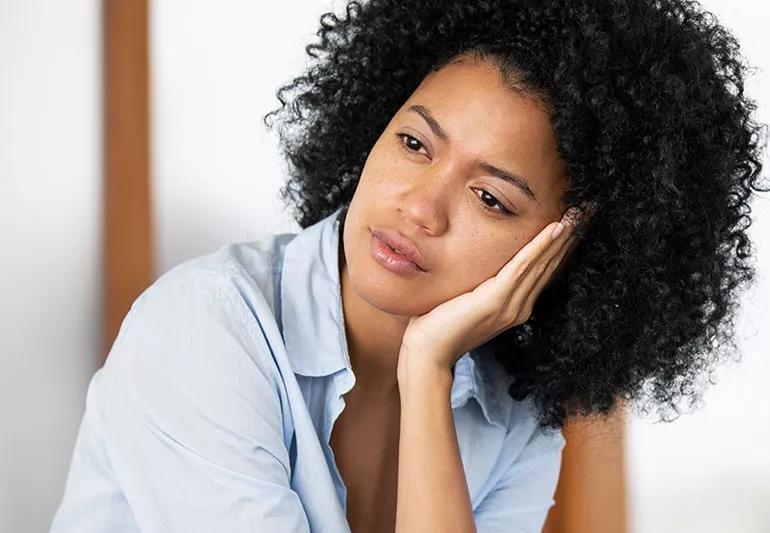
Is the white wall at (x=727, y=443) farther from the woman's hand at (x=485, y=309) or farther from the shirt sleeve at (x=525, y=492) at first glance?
the woman's hand at (x=485, y=309)

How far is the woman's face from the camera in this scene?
1.53 m

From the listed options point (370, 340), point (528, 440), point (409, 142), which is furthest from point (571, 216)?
point (528, 440)

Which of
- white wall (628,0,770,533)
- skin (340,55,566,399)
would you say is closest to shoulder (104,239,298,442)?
skin (340,55,566,399)

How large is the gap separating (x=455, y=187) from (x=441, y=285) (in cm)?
16

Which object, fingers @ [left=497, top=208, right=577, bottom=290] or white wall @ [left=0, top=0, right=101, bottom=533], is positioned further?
white wall @ [left=0, top=0, right=101, bottom=533]

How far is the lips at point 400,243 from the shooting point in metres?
1.53

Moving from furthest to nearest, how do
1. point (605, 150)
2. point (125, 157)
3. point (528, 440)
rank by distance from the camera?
point (125, 157) → point (528, 440) → point (605, 150)

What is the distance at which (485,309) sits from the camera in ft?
5.32

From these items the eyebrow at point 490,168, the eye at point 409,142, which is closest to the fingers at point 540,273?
the eyebrow at point 490,168

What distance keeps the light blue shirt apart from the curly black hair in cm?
32

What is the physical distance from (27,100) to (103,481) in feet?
3.54

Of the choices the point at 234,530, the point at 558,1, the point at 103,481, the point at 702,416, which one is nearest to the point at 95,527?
the point at 103,481

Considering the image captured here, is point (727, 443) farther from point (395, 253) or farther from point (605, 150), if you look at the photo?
point (395, 253)

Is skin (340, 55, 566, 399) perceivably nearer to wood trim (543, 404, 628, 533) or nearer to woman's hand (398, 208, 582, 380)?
woman's hand (398, 208, 582, 380)
